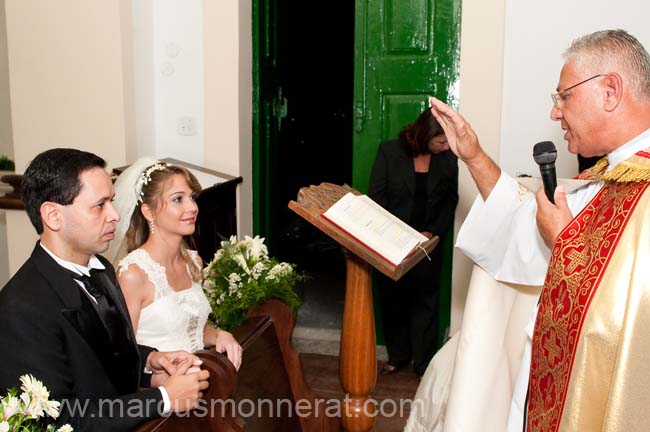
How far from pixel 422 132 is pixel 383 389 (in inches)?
71.0

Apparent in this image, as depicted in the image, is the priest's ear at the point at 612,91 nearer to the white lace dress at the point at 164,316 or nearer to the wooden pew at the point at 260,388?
the wooden pew at the point at 260,388

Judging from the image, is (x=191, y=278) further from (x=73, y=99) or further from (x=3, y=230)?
(x=3, y=230)

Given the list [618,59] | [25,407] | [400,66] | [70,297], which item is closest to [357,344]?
[70,297]

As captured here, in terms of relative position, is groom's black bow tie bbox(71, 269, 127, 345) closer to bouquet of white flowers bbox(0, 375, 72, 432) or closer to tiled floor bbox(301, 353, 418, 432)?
bouquet of white flowers bbox(0, 375, 72, 432)

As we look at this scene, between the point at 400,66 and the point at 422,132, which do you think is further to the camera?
the point at 400,66

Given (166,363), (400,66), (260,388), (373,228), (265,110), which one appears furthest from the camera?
(265,110)

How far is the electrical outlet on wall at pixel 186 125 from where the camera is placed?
19.5 feet

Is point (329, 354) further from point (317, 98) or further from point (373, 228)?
point (317, 98)

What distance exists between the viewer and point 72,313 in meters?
2.30

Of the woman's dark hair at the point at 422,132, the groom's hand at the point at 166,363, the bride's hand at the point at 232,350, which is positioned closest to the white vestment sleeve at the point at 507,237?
the bride's hand at the point at 232,350

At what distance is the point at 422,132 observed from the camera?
5145mm

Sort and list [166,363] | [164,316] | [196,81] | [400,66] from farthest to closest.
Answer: [196,81]
[400,66]
[164,316]
[166,363]

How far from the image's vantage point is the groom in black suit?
216cm

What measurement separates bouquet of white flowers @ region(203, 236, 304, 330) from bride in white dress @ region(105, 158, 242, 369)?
1.06 ft
